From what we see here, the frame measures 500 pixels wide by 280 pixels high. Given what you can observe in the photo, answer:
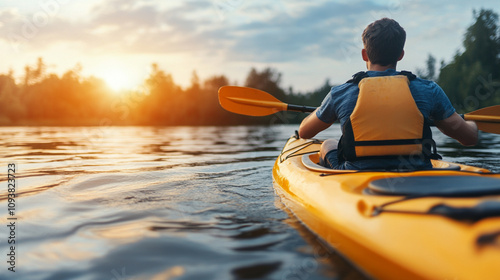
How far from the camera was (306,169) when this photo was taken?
2.73 m

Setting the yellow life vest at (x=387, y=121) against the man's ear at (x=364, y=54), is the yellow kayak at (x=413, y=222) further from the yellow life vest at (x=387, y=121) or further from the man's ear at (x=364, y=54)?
the man's ear at (x=364, y=54)

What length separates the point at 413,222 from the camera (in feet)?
Answer: 4.61

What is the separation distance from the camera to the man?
2154 millimetres

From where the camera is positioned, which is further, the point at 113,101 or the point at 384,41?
the point at 113,101

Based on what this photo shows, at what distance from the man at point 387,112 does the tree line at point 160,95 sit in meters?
27.1

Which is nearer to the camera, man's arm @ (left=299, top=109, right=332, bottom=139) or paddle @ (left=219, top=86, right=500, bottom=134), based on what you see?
man's arm @ (left=299, top=109, right=332, bottom=139)


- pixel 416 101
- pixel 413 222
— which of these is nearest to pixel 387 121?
pixel 416 101

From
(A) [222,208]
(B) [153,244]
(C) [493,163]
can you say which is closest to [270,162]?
(A) [222,208]

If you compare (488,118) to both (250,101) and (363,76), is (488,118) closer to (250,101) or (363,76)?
(363,76)

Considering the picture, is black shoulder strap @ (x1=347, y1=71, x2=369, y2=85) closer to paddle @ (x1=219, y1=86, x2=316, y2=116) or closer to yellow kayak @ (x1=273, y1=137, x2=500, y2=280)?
yellow kayak @ (x1=273, y1=137, x2=500, y2=280)

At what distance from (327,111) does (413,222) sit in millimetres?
1175

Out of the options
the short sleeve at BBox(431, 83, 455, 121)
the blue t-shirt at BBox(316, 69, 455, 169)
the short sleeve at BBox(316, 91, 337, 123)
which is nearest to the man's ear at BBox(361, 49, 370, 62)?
the blue t-shirt at BBox(316, 69, 455, 169)

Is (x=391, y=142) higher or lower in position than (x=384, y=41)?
lower

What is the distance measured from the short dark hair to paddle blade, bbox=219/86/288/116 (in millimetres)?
1425
